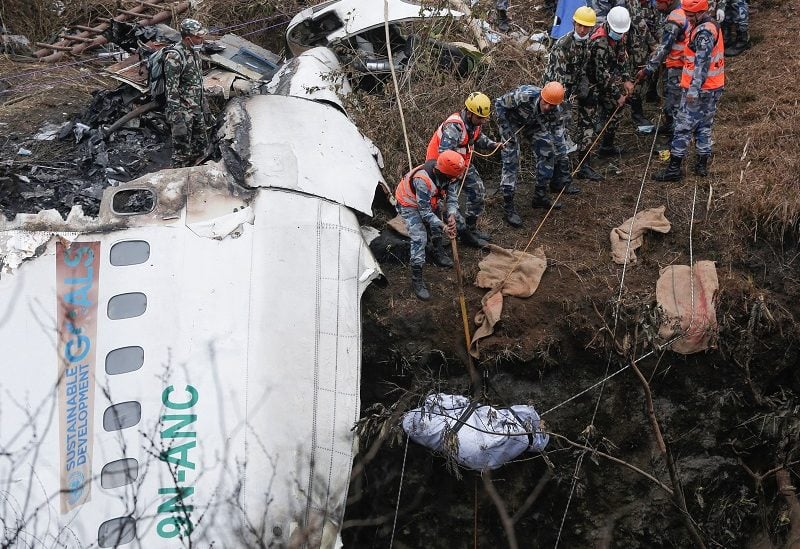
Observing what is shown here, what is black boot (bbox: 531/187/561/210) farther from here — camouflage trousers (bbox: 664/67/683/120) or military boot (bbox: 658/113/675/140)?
military boot (bbox: 658/113/675/140)

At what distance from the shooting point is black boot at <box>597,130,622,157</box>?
807 cm

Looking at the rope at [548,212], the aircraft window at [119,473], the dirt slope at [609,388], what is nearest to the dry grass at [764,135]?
the dirt slope at [609,388]

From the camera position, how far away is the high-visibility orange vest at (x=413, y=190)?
6250 millimetres

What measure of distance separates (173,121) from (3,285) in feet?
8.55

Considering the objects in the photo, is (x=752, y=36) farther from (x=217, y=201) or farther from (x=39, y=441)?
(x=39, y=441)

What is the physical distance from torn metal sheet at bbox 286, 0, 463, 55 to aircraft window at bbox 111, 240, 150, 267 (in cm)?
465

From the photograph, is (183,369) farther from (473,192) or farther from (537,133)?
(537,133)

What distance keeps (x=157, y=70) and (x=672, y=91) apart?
496 centimetres

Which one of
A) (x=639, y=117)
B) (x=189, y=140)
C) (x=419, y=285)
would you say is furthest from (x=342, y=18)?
(x=419, y=285)

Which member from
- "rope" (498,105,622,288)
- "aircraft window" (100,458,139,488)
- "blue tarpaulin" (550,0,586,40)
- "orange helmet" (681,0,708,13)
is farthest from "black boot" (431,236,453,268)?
"blue tarpaulin" (550,0,586,40)

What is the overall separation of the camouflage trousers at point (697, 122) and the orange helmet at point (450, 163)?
2395 mm

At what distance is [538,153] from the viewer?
7.27 metres

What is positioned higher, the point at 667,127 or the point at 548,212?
the point at 667,127

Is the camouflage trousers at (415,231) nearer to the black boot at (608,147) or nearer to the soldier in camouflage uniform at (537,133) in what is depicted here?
the soldier in camouflage uniform at (537,133)
